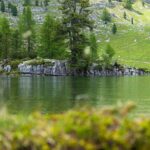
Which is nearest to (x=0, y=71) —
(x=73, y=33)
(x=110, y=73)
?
(x=73, y=33)

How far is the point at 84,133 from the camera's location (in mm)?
8461

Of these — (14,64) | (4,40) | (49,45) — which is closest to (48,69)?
(14,64)

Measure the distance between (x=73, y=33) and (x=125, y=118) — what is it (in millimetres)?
116558

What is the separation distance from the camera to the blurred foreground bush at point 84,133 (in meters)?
8.28

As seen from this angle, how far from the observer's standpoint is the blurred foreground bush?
27.2 ft

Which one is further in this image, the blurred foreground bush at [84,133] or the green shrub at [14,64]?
the green shrub at [14,64]

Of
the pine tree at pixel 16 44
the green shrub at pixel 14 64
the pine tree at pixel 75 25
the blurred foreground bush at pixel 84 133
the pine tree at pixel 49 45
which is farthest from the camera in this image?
the pine tree at pixel 16 44

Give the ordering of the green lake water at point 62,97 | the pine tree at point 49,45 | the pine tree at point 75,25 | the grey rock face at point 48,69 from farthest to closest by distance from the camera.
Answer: the pine tree at point 49,45, the pine tree at point 75,25, the grey rock face at point 48,69, the green lake water at point 62,97

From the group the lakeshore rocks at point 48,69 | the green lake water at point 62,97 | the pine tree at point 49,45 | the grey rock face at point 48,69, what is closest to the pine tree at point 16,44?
the pine tree at point 49,45

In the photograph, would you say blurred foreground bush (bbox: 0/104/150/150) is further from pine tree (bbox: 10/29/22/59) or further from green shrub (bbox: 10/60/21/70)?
pine tree (bbox: 10/29/22/59)

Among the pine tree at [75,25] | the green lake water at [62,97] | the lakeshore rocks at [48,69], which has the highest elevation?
the pine tree at [75,25]

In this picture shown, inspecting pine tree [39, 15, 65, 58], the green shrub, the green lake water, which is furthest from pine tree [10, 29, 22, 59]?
the green lake water

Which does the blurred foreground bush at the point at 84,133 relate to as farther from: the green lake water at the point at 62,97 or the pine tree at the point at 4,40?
the pine tree at the point at 4,40

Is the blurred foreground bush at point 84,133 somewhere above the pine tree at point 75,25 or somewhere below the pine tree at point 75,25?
below
